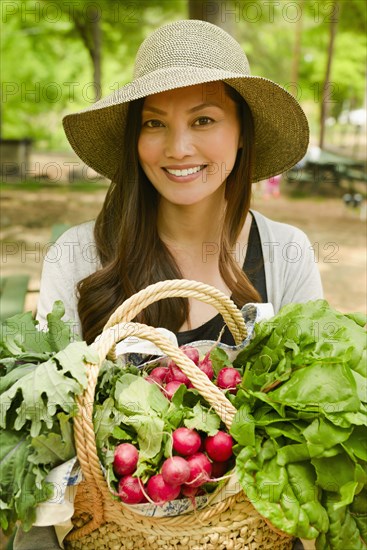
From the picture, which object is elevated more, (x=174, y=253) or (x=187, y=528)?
(x=174, y=253)

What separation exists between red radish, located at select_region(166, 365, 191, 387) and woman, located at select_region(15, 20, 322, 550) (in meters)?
0.69

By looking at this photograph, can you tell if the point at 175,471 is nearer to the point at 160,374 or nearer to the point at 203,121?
the point at 160,374

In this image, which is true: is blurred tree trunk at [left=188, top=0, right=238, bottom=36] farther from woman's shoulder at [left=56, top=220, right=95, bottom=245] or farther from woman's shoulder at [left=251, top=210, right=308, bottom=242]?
woman's shoulder at [left=56, top=220, right=95, bottom=245]

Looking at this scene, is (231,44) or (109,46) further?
(109,46)

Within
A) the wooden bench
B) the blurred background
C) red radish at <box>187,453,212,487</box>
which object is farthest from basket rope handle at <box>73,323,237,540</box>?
the blurred background

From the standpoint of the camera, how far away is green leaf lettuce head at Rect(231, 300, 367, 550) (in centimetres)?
124

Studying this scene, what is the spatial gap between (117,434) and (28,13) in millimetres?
12323

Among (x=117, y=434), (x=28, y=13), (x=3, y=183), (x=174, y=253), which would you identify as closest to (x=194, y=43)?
(x=174, y=253)

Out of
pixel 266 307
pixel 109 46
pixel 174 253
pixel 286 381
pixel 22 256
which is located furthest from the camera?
pixel 109 46

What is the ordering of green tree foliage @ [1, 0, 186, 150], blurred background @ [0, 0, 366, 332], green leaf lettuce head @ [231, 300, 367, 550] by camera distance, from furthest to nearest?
1. green tree foliage @ [1, 0, 186, 150]
2. blurred background @ [0, 0, 366, 332]
3. green leaf lettuce head @ [231, 300, 367, 550]

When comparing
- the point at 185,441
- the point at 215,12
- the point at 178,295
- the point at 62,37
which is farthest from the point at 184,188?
the point at 62,37

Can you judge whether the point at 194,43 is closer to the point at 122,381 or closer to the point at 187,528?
the point at 122,381

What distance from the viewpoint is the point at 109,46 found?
15406mm

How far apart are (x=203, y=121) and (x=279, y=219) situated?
31.5ft
